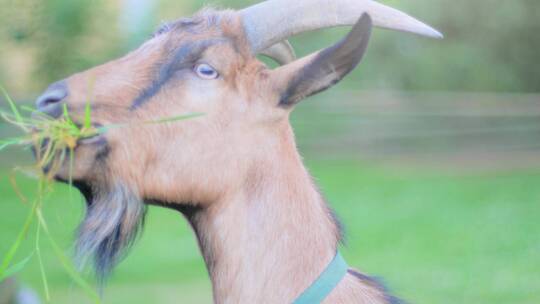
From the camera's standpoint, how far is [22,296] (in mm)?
7871

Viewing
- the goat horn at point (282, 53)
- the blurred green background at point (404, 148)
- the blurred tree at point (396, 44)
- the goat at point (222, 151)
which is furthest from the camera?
the blurred tree at point (396, 44)

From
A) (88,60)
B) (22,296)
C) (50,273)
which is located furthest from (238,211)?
(88,60)

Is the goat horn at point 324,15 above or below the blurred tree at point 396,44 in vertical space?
above

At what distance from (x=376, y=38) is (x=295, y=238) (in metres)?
12.9

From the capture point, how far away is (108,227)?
12.1 feet

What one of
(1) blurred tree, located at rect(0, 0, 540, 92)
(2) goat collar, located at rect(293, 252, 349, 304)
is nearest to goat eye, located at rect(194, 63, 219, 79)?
(2) goat collar, located at rect(293, 252, 349, 304)

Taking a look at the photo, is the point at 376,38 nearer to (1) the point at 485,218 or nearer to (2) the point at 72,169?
(1) the point at 485,218

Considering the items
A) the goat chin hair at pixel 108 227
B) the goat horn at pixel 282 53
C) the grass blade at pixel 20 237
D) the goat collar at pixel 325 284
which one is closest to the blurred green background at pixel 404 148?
the goat horn at pixel 282 53

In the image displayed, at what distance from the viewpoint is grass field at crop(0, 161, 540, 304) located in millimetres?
9656

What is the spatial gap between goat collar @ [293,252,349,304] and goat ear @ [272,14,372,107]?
61 centimetres

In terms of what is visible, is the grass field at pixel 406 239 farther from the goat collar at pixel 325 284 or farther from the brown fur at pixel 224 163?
the goat collar at pixel 325 284

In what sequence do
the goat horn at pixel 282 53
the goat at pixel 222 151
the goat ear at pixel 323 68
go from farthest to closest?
the goat horn at pixel 282 53 < the goat at pixel 222 151 < the goat ear at pixel 323 68

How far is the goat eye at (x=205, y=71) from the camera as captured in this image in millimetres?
3652

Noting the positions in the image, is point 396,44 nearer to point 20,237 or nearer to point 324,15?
point 324,15
